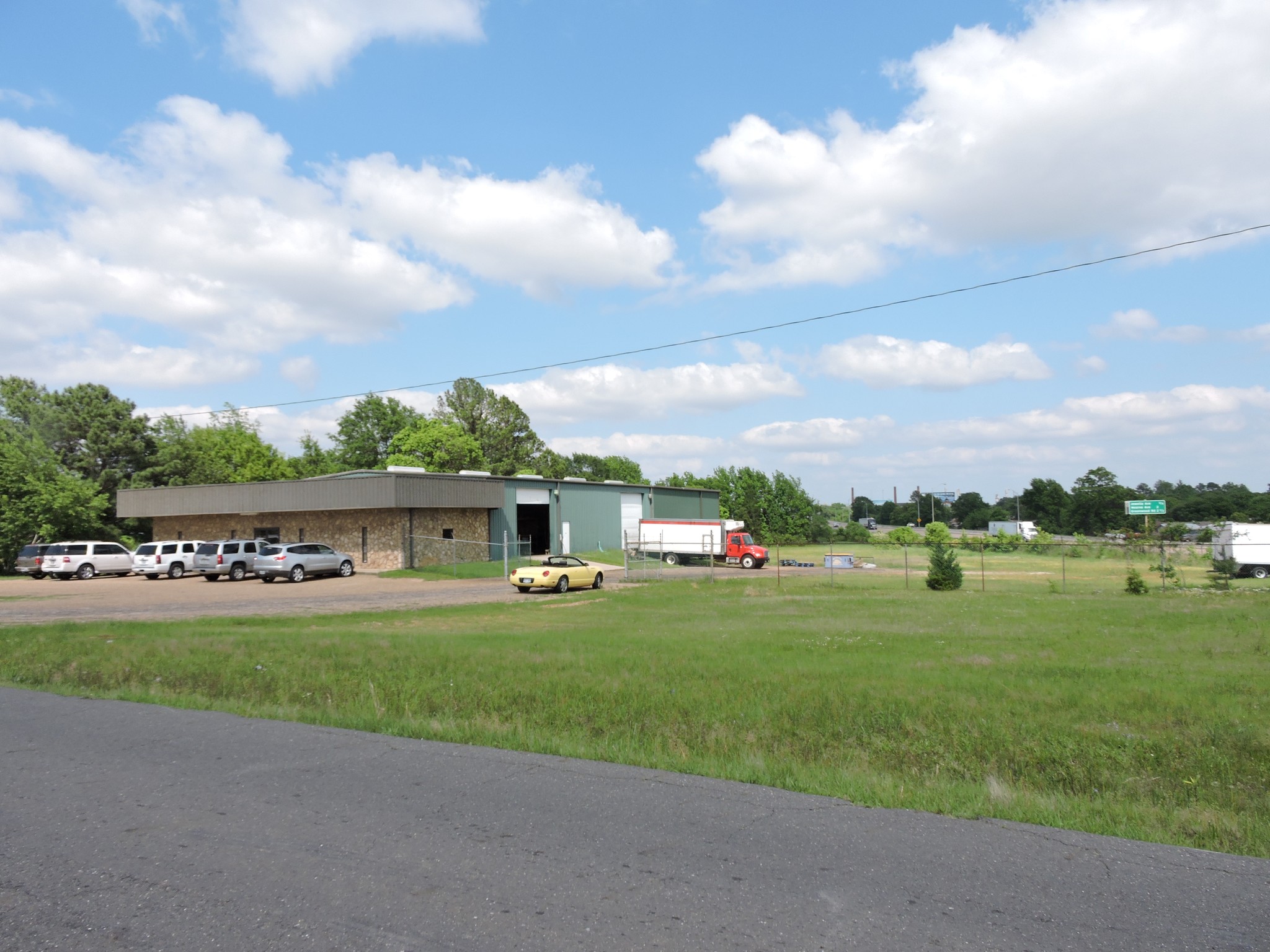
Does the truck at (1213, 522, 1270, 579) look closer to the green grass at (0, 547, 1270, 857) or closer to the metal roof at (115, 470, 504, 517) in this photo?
the green grass at (0, 547, 1270, 857)

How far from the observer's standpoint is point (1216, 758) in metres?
8.55

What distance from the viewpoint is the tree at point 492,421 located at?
102 meters

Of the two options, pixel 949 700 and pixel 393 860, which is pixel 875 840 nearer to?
pixel 393 860

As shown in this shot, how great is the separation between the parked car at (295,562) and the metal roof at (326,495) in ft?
13.1

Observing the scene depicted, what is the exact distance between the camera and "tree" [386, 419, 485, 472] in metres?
87.5

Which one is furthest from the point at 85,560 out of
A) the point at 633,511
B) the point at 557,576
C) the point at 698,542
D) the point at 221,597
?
the point at 633,511

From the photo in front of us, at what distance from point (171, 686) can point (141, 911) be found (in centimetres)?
923

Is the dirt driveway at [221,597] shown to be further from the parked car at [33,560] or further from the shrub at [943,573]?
the shrub at [943,573]

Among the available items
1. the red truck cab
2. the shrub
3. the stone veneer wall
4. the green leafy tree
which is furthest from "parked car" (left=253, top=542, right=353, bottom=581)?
the shrub

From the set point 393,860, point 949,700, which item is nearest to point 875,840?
point 393,860

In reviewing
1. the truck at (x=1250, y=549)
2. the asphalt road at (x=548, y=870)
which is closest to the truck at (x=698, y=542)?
the truck at (x=1250, y=549)

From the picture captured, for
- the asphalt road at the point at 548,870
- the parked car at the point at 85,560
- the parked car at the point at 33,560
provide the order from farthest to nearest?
the parked car at the point at 33,560
the parked car at the point at 85,560
the asphalt road at the point at 548,870

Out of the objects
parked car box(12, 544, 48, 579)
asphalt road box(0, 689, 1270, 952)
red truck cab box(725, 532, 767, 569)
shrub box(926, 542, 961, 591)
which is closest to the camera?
asphalt road box(0, 689, 1270, 952)

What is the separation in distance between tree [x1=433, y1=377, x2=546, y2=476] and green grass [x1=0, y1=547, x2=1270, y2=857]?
79518mm
